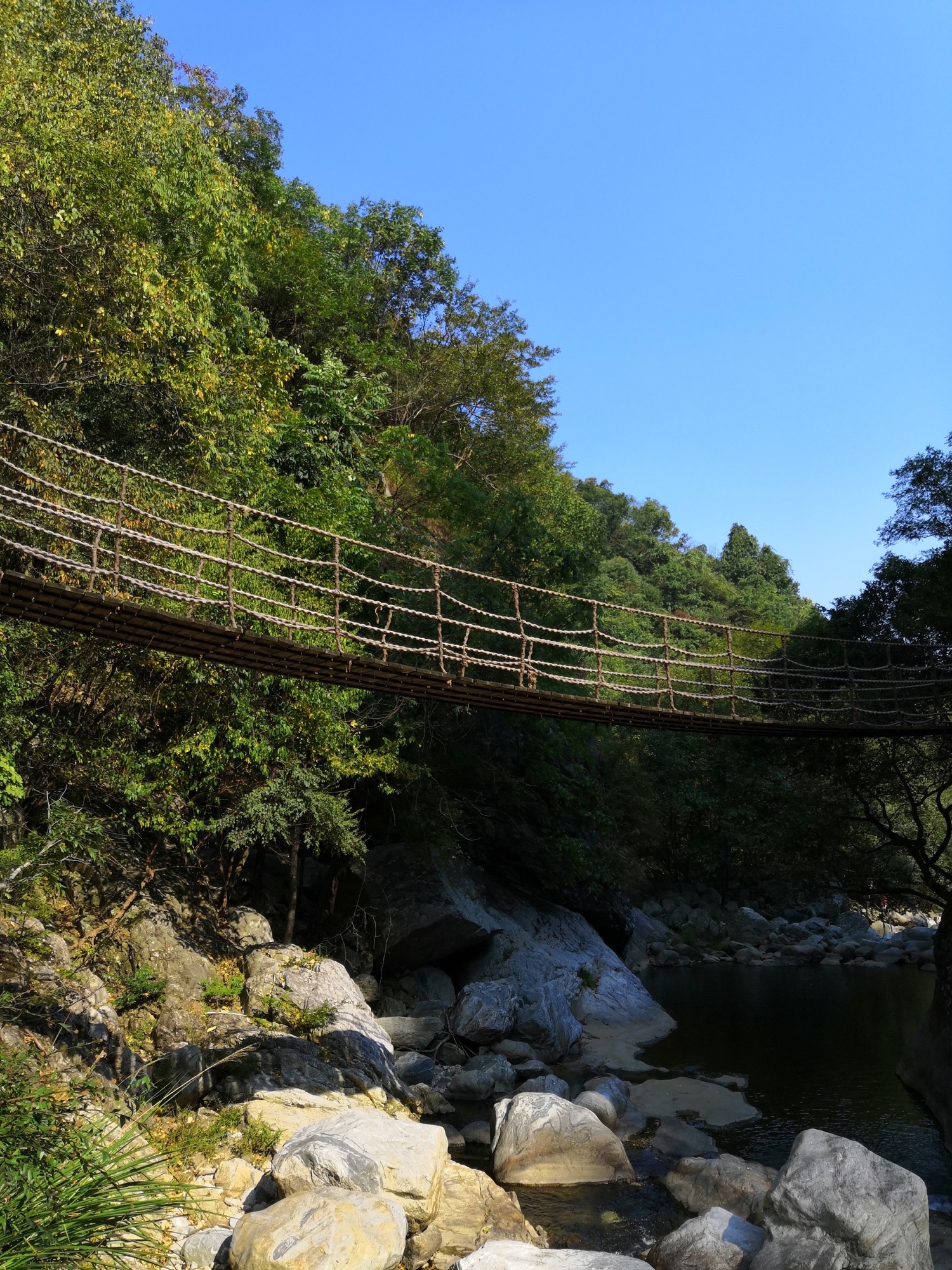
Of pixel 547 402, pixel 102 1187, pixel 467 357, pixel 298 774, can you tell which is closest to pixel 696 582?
pixel 547 402

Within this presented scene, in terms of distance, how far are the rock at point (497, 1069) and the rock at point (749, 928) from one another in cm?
1251

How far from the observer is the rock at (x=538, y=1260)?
19.2 ft

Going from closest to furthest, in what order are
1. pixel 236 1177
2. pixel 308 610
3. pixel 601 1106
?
pixel 236 1177 → pixel 308 610 → pixel 601 1106

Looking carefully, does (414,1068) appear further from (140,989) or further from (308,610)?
(308,610)

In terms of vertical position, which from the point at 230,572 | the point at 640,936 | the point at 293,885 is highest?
the point at 230,572

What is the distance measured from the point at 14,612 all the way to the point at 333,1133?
4.41 meters

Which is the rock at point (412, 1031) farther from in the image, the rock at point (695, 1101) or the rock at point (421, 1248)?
the rock at point (421, 1248)

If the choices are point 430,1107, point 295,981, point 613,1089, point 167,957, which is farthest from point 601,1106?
point 167,957

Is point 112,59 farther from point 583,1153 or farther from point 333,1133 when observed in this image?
point 583,1153

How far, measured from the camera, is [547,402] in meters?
24.8

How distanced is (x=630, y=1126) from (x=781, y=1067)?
11.0 feet

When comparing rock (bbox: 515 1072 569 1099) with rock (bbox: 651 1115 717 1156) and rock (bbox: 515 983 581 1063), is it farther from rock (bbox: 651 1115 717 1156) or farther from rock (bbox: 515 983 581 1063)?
rock (bbox: 515 983 581 1063)

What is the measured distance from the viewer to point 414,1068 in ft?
34.2

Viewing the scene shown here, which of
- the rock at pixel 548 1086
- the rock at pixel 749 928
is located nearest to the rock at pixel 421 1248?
the rock at pixel 548 1086
